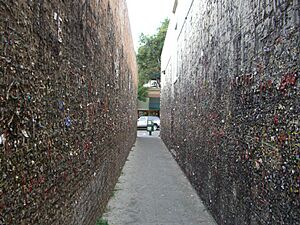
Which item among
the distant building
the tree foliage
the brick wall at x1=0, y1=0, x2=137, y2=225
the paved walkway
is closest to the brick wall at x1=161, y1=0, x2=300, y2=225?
the paved walkway

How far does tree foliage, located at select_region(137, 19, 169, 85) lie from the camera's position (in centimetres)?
4041

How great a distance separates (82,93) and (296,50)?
216 cm

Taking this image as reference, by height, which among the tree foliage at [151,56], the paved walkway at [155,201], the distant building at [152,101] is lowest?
the paved walkway at [155,201]

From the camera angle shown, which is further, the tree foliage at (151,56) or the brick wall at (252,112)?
the tree foliage at (151,56)

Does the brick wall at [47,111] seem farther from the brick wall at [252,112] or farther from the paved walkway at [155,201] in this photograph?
the brick wall at [252,112]

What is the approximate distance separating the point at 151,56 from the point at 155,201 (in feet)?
115

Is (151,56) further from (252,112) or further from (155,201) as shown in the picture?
(252,112)

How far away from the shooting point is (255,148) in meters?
3.44

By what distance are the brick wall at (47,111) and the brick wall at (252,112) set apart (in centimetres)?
177

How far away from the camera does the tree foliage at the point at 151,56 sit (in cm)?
4041

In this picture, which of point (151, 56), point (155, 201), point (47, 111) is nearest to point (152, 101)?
point (151, 56)

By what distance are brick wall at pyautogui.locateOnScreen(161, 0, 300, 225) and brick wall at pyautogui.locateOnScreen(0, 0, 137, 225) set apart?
5.81ft

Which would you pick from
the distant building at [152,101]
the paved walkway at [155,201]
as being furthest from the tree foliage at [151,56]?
the paved walkway at [155,201]

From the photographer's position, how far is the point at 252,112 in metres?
3.56
